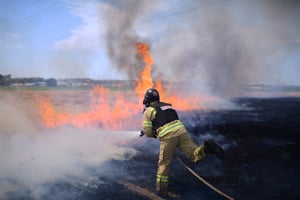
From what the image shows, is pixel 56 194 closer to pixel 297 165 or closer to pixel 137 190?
pixel 137 190

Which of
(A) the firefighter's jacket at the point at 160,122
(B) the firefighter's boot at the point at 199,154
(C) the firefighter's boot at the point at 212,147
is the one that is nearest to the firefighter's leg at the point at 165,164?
(A) the firefighter's jacket at the point at 160,122

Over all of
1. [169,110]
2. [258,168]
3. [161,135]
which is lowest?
[258,168]

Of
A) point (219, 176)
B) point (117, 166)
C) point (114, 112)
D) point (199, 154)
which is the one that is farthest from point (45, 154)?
point (114, 112)

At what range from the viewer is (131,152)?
7719 millimetres

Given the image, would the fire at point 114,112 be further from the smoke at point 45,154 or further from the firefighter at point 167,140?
the firefighter at point 167,140

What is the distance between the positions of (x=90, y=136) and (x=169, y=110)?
5.12m

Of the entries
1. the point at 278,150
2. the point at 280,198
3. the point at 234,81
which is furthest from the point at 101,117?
the point at 234,81

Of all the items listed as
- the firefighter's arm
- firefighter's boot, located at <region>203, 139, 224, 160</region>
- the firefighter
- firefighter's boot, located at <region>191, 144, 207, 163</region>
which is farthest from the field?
the firefighter's arm

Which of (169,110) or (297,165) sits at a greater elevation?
(169,110)

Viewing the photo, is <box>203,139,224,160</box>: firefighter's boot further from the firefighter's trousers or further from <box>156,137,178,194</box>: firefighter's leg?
<box>156,137,178,194</box>: firefighter's leg

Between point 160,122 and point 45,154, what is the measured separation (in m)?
3.61

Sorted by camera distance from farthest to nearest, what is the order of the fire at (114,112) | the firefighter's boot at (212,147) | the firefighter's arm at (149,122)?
the fire at (114,112)
the firefighter's arm at (149,122)
the firefighter's boot at (212,147)

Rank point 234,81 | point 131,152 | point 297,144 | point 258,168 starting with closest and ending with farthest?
point 258,168
point 131,152
point 297,144
point 234,81

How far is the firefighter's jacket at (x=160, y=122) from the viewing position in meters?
4.95
